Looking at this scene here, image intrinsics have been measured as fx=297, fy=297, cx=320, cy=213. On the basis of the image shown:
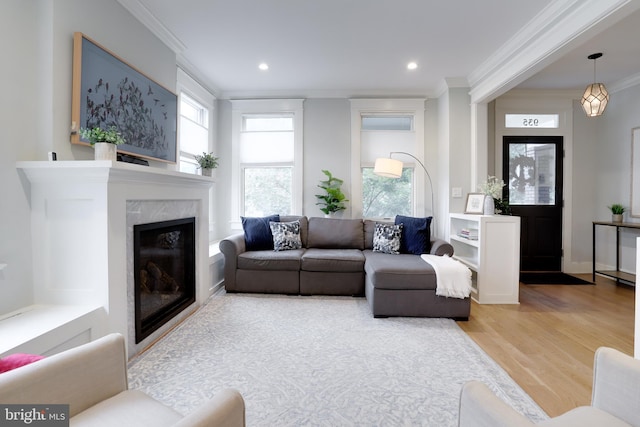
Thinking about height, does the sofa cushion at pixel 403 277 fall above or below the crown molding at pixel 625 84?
below

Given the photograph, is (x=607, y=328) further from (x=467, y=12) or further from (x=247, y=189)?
(x=247, y=189)

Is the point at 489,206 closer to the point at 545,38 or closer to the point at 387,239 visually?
the point at 387,239

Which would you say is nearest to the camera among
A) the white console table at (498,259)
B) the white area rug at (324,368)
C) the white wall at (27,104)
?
the white area rug at (324,368)

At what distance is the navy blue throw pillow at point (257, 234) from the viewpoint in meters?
3.93

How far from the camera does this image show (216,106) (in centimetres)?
458

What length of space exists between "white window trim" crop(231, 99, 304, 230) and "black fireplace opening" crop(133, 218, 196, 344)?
157cm

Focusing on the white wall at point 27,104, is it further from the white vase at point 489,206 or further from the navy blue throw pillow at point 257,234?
the white vase at point 489,206

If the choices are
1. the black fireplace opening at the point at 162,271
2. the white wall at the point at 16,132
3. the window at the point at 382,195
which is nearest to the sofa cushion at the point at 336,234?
the window at the point at 382,195

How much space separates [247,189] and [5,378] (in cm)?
392

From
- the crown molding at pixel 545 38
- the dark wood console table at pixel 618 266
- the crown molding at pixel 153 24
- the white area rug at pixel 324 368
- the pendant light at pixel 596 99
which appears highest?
the crown molding at pixel 153 24

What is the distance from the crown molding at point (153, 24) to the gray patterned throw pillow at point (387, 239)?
10.3ft

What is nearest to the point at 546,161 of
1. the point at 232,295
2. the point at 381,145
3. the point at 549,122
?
the point at 549,122

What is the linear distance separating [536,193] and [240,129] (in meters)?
4.72

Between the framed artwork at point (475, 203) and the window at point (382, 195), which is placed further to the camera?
the window at point (382, 195)
